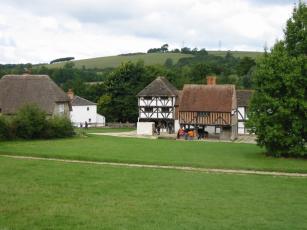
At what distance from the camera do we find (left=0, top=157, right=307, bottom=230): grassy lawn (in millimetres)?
12742

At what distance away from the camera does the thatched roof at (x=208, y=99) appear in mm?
56969

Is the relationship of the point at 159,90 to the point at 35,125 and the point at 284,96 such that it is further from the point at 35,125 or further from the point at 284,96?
the point at 284,96

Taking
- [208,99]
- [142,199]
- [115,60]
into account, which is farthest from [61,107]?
[115,60]

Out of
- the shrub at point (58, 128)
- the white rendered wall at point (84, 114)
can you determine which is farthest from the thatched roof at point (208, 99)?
the white rendered wall at point (84, 114)

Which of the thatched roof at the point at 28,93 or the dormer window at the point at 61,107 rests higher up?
the thatched roof at the point at 28,93

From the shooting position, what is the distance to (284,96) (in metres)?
33.1

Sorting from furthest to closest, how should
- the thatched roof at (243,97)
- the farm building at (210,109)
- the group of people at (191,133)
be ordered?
the thatched roof at (243,97) → the farm building at (210,109) → the group of people at (191,133)

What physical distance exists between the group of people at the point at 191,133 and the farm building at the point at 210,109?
1053mm

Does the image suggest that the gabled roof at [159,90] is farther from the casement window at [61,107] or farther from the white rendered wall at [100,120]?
the white rendered wall at [100,120]

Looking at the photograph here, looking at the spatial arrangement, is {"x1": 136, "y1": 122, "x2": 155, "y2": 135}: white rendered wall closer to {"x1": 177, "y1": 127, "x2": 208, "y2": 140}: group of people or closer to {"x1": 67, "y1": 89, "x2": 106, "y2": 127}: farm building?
{"x1": 177, "y1": 127, "x2": 208, "y2": 140}: group of people

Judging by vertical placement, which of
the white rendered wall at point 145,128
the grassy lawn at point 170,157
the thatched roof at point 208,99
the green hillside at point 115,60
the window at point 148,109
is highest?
the green hillside at point 115,60

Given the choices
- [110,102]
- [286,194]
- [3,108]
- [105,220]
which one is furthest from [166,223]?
[110,102]

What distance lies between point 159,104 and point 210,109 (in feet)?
23.6

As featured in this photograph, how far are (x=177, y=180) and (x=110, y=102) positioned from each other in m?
53.3
